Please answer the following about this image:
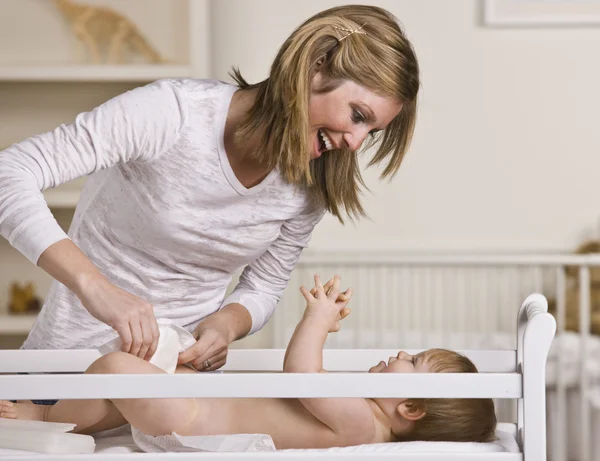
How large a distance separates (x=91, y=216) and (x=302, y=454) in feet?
1.62

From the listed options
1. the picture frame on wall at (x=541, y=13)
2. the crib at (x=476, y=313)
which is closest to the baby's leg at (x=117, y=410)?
the crib at (x=476, y=313)

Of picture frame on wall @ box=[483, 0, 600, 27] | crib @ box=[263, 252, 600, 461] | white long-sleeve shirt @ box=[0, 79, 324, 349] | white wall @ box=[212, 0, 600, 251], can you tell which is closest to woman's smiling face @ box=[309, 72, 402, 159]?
white long-sleeve shirt @ box=[0, 79, 324, 349]

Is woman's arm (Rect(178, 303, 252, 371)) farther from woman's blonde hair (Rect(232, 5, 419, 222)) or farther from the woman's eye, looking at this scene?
the woman's eye

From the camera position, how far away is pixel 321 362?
3.41ft

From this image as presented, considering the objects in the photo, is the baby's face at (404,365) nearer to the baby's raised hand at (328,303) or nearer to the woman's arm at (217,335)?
the baby's raised hand at (328,303)

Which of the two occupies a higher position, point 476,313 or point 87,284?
point 87,284

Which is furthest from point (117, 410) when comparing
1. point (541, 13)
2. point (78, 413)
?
point (541, 13)

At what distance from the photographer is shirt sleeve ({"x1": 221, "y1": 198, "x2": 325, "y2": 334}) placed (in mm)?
1241

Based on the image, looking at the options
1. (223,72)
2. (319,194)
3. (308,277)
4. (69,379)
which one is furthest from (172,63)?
(69,379)

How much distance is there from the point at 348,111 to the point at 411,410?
1.32 feet

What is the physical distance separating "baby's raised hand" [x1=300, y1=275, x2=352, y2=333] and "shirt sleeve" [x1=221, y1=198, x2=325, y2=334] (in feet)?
0.60

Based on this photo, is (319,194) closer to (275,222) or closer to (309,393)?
(275,222)

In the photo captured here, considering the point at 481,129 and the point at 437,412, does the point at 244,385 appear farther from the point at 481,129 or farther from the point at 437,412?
the point at 481,129

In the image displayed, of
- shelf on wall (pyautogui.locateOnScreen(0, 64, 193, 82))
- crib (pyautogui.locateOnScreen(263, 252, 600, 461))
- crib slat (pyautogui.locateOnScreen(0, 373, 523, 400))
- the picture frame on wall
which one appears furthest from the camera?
the picture frame on wall
